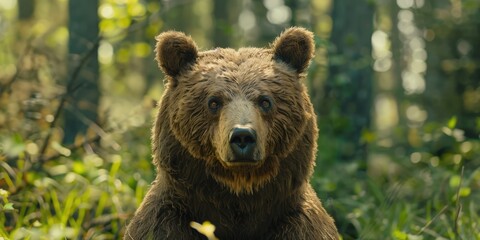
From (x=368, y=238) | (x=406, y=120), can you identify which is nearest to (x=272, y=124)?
(x=368, y=238)

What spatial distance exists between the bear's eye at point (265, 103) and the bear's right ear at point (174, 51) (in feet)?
1.80

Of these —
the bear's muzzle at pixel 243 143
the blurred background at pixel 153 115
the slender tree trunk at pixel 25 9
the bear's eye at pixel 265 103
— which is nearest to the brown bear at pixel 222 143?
the bear's eye at pixel 265 103

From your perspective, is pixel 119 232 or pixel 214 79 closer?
pixel 214 79

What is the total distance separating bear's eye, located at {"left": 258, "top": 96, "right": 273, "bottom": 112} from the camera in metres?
4.06

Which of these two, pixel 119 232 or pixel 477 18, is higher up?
pixel 477 18

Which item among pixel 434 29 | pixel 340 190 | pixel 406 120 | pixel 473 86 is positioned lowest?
pixel 406 120

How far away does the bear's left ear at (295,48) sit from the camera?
4.39 metres

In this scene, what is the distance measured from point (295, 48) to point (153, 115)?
2.92m

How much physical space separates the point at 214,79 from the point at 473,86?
6.17 metres

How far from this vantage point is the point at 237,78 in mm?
4117

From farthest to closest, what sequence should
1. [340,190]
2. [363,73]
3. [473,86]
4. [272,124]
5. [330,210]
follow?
[473,86]
[363,73]
[340,190]
[330,210]
[272,124]

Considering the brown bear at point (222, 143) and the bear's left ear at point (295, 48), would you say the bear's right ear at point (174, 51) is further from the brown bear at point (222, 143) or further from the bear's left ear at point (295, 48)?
the bear's left ear at point (295, 48)

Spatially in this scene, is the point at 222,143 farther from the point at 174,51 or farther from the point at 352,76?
the point at 352,76

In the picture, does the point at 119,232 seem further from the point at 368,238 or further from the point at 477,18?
the point at 477,18
